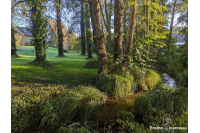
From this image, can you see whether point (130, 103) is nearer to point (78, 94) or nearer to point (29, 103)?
point (78, 94)

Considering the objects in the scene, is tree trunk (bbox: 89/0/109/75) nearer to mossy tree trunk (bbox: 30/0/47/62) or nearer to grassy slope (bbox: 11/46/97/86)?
grassy slope (bbox: 11/46/97/86)

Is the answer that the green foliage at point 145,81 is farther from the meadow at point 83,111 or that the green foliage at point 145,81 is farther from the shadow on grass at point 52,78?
the shadow on grass at point 52,78

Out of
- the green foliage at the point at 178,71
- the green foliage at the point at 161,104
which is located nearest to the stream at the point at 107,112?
the green foliage at the point at 161,104

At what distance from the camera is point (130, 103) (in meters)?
4.53

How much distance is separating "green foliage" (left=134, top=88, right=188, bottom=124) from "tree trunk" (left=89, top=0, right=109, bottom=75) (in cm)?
198

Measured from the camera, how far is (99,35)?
5055mm

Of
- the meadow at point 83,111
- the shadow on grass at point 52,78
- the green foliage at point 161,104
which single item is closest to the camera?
the meadow at point 83,111

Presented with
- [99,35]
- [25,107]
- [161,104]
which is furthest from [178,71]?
[25,107]

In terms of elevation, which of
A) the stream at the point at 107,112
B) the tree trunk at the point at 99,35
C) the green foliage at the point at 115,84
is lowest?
the stream at the point at 107,112

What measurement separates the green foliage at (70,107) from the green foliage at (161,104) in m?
1.35

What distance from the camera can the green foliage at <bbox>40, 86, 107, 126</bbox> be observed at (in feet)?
10.8

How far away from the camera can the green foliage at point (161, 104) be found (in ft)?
11.4

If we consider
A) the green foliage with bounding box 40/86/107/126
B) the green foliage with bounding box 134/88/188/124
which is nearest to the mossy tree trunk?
the green foliage with bounding box 40/86/107/126

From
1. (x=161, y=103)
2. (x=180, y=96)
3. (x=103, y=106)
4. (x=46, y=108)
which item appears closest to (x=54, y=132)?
(x=46, y=108)
